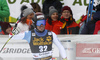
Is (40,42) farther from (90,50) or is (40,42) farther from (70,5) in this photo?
(70,5)

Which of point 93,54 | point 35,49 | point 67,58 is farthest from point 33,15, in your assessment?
point 93,54

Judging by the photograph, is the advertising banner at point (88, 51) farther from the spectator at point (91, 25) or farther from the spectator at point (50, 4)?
the spectator at point (50, 4)

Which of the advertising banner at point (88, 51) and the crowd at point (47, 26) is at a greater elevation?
the crowd at point (47, 26)

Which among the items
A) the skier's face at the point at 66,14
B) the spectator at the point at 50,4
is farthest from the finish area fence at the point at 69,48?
the spectator at the point at 50,4

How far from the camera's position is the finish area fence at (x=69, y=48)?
4.75 m

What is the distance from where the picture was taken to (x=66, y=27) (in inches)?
203

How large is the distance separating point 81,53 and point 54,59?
0.62 m

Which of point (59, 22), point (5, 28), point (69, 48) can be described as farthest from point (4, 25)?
point (69, 48)

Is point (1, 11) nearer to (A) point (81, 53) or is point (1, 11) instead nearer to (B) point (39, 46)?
(B) point (39, 46)

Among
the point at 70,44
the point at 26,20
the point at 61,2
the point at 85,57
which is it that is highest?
the point at 61,2

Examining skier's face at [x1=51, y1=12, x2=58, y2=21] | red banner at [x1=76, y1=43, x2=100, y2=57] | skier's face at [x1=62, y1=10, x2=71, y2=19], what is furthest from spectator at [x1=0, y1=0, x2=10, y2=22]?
red banner at [x1=76, y1=43, x2=100, y2=57]

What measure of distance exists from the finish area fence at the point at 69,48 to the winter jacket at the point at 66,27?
24cm

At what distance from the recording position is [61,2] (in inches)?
237

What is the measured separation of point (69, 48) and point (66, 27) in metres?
0.56
